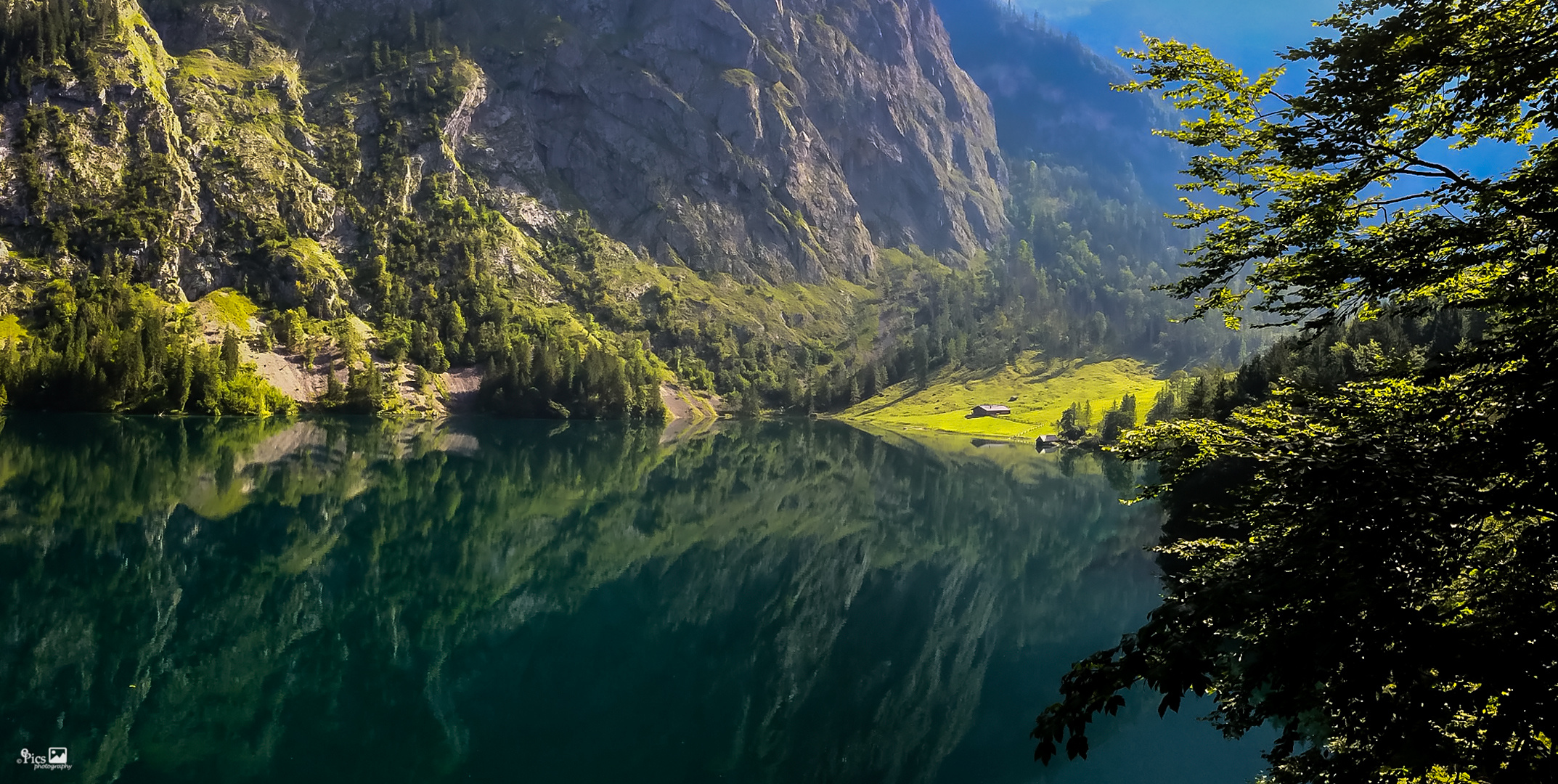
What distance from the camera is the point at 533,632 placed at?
37000 mm

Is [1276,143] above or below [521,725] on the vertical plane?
above

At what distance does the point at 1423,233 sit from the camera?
1016 cm

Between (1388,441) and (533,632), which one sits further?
(533,632)

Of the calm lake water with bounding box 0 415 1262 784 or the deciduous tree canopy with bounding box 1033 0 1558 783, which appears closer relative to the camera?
the deciduous tree canopy with bounding box 1033 0 1558 783

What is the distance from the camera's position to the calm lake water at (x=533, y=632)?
24.2 m

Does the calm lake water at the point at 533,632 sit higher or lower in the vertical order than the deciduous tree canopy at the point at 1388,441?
lower

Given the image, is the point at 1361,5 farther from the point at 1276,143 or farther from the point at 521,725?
the point at 521,725

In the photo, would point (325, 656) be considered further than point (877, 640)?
No

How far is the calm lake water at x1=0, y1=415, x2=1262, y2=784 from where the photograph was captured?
24219 millimetres

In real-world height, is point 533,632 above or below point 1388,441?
below

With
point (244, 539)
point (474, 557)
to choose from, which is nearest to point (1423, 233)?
point (474, 557)

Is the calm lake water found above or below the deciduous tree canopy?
below

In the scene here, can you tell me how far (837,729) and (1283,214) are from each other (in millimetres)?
23332

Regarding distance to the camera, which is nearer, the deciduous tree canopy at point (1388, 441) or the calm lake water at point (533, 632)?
the deciduous tree canopy at point (1388, 441)
